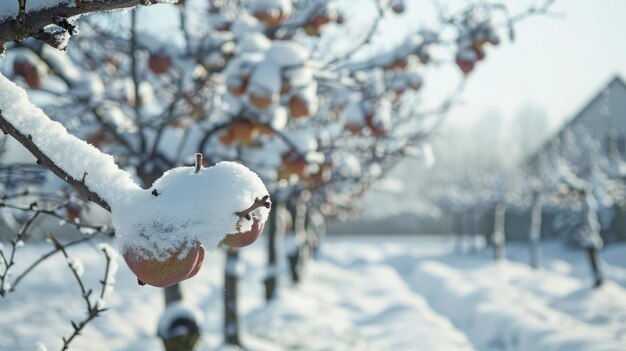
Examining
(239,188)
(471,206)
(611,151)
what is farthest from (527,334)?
(471,206)

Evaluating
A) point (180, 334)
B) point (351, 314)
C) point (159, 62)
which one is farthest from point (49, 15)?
point (351, 314)

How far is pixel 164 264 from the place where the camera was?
48.9 inches

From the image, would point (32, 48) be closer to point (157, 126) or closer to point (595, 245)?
point (157, 126)

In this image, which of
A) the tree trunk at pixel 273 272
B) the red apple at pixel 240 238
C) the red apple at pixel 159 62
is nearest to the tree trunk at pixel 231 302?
the red apple at pixel 159 62

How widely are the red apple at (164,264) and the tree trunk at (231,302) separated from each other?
5932 millimetres

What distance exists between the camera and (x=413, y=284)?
59.8 ft

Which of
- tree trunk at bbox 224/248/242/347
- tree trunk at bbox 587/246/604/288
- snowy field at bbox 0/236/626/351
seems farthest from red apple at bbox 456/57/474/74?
tree trunk at bbox 587/246/604/288

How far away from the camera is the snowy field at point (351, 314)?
22.3 ft

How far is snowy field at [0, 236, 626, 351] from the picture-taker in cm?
679

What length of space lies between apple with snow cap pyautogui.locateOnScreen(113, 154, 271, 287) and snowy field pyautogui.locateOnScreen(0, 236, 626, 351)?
2.07 m

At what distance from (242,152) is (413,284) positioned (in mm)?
14152

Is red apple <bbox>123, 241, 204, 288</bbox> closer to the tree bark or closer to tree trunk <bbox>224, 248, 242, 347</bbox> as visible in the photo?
tree trunk <bbox>224, 248, 242, 347</bbox>

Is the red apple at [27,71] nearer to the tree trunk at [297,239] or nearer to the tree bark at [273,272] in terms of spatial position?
the tree bark at [273,272]

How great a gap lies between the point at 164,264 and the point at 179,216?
0.40 feet
